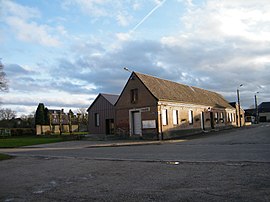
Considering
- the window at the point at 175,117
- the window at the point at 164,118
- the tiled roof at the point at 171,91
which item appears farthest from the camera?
the window at the point at 175,117

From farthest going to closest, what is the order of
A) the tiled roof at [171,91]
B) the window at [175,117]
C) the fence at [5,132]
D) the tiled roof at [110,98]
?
the fence at [5,132]
the tiled roof at [110,98]
the window at [175,117]
the tiled roof at [171,91]

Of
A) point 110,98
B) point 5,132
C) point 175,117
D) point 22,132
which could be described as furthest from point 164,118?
point 22,132

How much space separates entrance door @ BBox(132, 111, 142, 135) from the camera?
31.7m

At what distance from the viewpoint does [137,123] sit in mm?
32031

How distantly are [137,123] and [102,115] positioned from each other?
10.3 metres

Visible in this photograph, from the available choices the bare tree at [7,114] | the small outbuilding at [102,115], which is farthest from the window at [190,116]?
the bare tree at [7,114]

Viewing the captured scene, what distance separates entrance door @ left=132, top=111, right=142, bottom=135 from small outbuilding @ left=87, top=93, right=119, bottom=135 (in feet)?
24.6

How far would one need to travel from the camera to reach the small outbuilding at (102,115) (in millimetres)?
40219

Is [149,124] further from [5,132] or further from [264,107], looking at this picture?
[264,107]

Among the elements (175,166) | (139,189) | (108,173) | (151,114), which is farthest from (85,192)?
(151,114)

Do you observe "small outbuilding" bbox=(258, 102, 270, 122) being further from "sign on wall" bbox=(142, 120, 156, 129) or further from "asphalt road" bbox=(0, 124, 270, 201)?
"asphalt road" bbox=(0, 124, 270, 201)

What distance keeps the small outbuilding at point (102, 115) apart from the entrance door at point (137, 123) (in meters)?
7.50

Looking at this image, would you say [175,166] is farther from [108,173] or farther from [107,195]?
[107,195]

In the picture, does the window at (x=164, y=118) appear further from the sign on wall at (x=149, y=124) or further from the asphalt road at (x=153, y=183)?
the asphalt road at (x=153, y=183)
